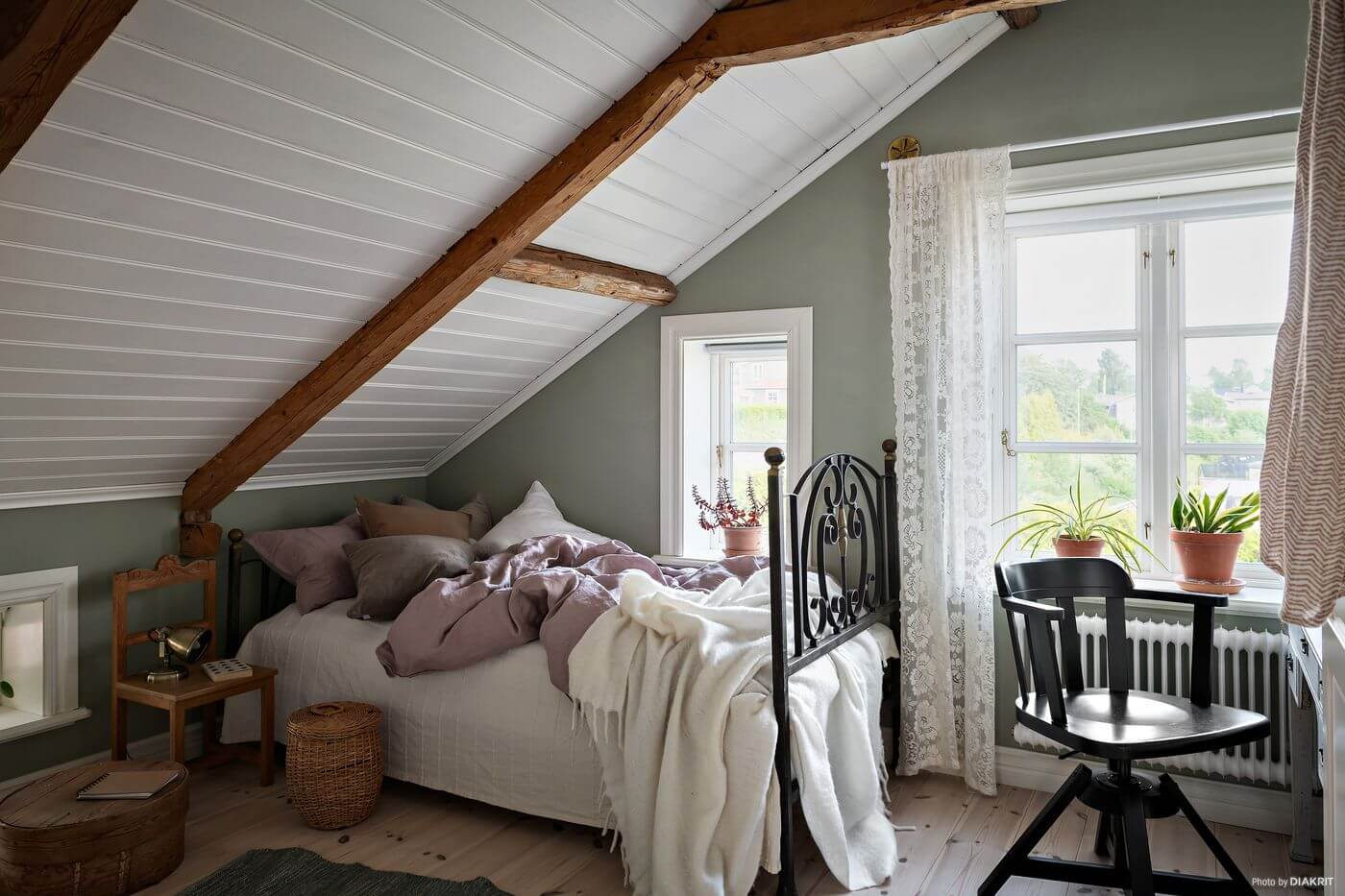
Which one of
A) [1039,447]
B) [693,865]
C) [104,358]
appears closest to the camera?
[693,865]

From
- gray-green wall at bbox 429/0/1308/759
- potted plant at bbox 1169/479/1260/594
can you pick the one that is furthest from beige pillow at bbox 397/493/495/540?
potted plant at bbox 1169/479/1260/594

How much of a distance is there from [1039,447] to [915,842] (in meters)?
1.47

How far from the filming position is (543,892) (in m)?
2.49

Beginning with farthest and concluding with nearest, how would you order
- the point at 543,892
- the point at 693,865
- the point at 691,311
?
1. the point at 691,311
2. the point at 543,892
3. the point at 693,865

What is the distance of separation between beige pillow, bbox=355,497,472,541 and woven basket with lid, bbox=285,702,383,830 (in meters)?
1.02

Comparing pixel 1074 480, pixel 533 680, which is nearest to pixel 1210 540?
pixel 1074 480

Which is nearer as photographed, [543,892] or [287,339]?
[543,892]

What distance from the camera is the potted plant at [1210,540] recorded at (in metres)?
2.92

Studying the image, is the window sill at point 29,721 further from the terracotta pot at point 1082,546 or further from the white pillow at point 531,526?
the terracotta pot at point 1082,546

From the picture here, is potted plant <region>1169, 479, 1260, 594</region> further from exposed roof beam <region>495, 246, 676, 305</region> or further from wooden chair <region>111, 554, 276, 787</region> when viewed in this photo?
wooden chair <region>111, 554, 276, 787</region>

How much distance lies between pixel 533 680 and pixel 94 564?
5.55ft

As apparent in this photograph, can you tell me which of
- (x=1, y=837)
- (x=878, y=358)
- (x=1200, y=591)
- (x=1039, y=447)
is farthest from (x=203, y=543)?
(x=1200, y=591)

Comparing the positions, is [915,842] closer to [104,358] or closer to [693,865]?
[693,865]

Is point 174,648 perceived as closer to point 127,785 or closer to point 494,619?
point 127,785
